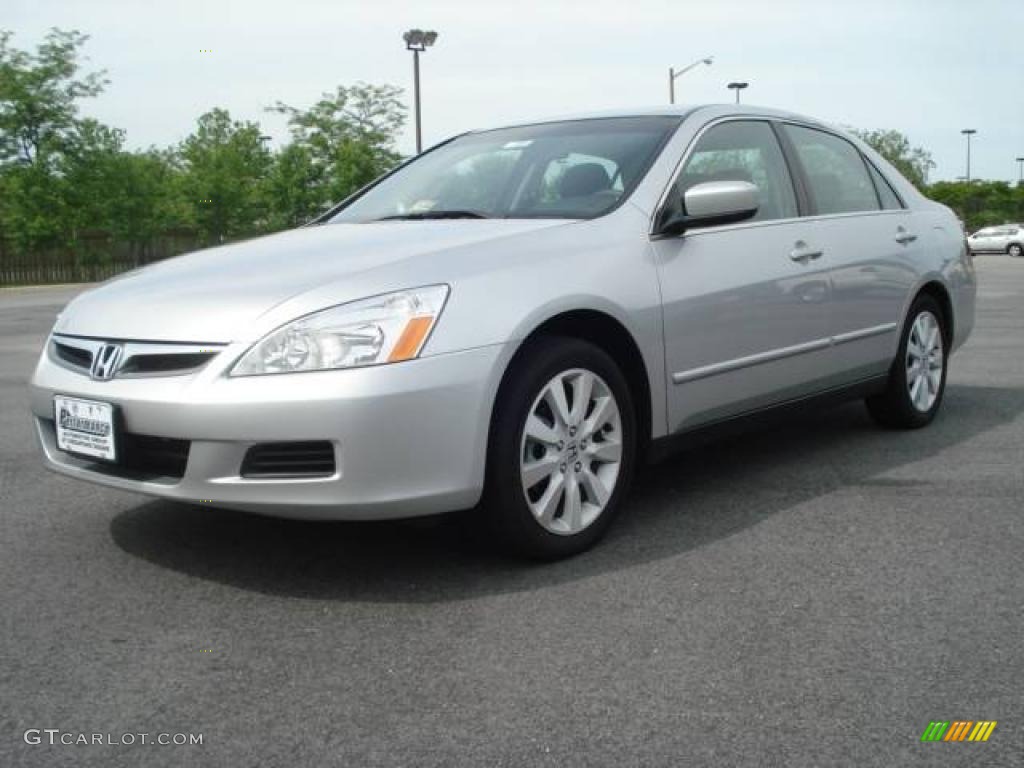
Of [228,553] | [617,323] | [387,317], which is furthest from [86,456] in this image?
[617,323]

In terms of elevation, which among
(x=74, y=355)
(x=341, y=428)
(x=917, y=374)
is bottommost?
(x=917, y=374)

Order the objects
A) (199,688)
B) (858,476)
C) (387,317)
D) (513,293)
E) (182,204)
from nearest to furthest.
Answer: (199,688), (387,317), (513,293), (858,476), (182,204)

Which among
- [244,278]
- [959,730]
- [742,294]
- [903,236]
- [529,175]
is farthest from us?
[903,236]

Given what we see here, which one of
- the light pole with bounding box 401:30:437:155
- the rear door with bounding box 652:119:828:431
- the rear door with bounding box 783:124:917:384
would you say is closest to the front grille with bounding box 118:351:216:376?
the rear door with bounding box 652:119:828:431

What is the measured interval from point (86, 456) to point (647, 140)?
2.40 meters

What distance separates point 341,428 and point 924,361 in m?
3.78

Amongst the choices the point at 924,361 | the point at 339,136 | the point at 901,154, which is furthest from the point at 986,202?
the point at 924,361

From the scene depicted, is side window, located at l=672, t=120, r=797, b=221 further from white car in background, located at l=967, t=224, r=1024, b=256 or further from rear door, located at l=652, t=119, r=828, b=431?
white car in background, located at l=967, t=224, r=1024, b=256

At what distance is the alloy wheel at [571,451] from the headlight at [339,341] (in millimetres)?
523

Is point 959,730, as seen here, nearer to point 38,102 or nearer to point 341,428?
point 341,428

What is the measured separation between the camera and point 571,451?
3.78 m

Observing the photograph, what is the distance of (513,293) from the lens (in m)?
3.57

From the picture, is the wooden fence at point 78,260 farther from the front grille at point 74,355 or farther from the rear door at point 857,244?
the front grille at point 74,355

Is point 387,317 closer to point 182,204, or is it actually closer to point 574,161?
point 574,161
